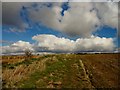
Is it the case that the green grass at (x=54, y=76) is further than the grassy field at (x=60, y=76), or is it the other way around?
the green grass at (x=54, y=76)

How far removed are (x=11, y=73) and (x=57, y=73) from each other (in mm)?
7185

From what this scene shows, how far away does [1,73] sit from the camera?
3744cm

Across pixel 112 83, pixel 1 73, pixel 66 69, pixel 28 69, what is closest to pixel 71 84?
pixel 112 83

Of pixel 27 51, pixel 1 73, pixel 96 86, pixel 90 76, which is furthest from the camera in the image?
pixel 27 51

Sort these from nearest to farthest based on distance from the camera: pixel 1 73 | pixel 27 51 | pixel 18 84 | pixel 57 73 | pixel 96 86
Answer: pixel 96 86, pixel 18 84, pixel 57 73, pixel 1 73, pixel 27 51

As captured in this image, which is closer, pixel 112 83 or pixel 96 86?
pixel 96 86

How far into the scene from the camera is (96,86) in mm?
28062

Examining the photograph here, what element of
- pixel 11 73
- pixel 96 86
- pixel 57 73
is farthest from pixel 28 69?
pixel 96 86

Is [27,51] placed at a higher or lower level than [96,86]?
higher

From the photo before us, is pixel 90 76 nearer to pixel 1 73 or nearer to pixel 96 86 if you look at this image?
pixel 96 86

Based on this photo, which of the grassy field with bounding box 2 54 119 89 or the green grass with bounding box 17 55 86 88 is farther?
the green grass with bounding box 17 55 86 88

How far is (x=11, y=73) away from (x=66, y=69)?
8423 millimetres

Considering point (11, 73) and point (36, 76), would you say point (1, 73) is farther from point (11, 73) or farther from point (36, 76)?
point (36, 76)

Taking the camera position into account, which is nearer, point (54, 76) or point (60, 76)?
point (54, 76)
